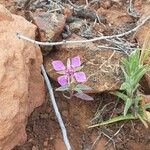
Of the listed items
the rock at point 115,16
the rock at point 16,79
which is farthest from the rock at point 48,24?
the rock at point 115,16

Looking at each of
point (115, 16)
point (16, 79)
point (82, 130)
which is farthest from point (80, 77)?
point (115, 16)

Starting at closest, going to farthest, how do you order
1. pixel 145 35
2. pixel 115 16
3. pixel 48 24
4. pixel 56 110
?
pixel 56 110
pixel 48 24
pixel 145 35
pixel 115 16

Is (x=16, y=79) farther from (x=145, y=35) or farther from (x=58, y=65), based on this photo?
(x=145, y=35)

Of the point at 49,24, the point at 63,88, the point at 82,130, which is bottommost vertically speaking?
the point at 82,130

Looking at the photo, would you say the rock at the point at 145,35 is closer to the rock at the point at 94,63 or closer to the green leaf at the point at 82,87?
the rock at the point at 94,63

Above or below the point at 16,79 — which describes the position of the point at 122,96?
below

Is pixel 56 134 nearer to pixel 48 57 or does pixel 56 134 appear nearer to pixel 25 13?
pixel 48 57

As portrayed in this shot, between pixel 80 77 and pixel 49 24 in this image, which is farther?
pixel 49 24

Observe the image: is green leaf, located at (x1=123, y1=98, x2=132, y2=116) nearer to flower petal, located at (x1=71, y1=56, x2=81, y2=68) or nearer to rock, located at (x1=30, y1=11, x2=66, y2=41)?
flower petal, located at (x1=71, y1=56, x2=81, y2=68)
